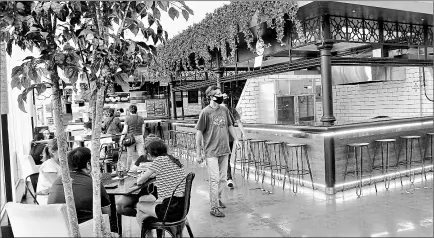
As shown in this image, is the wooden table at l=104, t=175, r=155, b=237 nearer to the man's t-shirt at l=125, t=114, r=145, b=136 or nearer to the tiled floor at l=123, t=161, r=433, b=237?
the tiled floor at l=123, t=161, r=433, b=237

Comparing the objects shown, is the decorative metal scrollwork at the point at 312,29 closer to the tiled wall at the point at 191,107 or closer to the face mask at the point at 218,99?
the face mask at the point at 218,99

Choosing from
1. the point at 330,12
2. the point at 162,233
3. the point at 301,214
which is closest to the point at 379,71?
the point at 330,12

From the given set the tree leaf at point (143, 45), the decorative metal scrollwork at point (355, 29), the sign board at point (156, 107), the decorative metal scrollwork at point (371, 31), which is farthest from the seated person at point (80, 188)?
the sign board at point (156, 107)

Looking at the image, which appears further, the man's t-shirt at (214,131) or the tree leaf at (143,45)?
the man's t-shirt at (214,131)

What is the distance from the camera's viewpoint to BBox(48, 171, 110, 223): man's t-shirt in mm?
2969

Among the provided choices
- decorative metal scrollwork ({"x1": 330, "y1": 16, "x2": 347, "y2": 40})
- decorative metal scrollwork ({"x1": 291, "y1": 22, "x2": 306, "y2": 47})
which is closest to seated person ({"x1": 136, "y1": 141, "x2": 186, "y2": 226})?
decorative metal scrollwork ({"x1": 330, "y1": 16, "x2": 347, "y2": 40})

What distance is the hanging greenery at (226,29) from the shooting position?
563cm

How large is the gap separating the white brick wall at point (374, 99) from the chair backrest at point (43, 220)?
7.59 metres

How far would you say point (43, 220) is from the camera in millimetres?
2250

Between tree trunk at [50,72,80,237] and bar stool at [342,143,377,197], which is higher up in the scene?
tree trunk at [50,72,80,237]

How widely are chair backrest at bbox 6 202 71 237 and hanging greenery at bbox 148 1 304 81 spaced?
2.84 m

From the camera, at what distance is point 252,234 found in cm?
389

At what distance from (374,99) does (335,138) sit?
5.41 meters

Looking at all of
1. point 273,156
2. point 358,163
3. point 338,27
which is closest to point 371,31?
point 338,27
